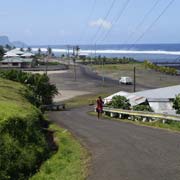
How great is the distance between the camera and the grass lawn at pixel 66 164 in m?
10.8

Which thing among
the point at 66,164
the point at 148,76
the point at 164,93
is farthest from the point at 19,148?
the point at 148,76

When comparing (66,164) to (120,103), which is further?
(120,103)

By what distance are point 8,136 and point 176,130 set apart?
9499mm

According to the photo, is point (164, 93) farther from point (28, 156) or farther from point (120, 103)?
point (28, 156)

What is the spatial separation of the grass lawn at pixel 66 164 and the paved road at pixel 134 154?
294mm

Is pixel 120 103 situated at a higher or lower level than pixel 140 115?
higher

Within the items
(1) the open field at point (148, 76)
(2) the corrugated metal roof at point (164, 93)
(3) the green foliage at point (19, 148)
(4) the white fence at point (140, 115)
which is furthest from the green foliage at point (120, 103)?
(1) the open field at point (148, 76)

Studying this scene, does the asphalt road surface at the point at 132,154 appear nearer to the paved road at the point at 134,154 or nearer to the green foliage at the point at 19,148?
the paved road at the point at 134,154

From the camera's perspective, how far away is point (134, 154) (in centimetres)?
1305

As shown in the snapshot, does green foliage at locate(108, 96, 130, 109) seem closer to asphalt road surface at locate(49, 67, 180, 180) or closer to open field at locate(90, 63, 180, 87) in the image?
asphalt road surface at locate(49, 67, 180, 180)

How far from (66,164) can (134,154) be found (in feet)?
6.68

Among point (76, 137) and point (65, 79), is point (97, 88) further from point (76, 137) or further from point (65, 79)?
point (76, 137)

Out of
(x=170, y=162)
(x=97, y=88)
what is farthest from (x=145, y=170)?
(x=97, y=88)

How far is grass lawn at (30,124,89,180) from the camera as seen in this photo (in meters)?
10.8
